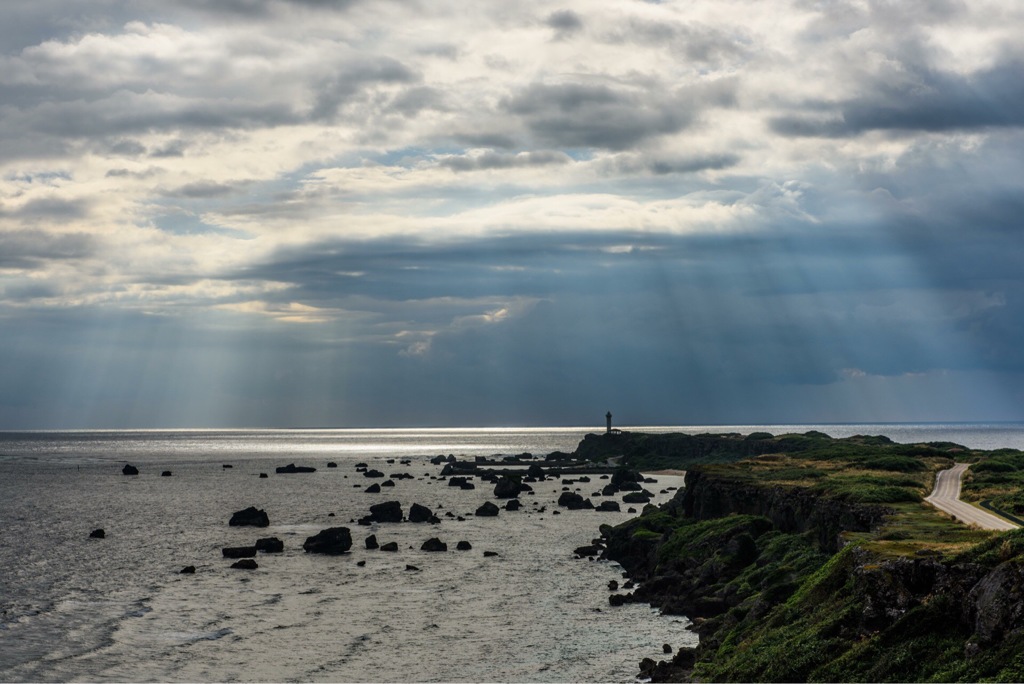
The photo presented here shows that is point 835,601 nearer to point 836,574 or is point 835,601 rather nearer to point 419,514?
point 836,574

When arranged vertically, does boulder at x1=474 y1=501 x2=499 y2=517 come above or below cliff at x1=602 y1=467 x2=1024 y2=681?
below

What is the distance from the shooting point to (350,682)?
4397 centimetres

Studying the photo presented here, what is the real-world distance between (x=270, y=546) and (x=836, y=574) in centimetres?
6199

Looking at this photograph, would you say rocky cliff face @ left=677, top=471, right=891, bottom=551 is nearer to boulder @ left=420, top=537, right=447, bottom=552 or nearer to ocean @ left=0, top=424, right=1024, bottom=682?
ocean @ left=0, top=424, right=1024, bottom=682

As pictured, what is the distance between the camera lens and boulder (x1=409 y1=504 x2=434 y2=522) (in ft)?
373

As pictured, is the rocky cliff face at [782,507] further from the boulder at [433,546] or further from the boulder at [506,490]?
the boulder at [506,490]

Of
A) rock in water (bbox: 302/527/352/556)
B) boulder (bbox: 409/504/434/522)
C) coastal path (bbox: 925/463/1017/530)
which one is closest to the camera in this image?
coastal path (bbox: 925/463/1017/530)

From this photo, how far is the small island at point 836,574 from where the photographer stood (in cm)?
2681

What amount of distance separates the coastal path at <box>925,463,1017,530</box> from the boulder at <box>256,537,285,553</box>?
186ft

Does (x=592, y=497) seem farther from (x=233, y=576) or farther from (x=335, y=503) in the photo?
(x=233, y=576)

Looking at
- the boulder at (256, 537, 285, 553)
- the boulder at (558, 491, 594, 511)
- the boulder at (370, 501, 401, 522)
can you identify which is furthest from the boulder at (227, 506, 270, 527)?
the boulder at (558, 491, 594, 511)

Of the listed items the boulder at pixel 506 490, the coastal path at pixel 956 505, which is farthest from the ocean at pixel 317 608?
the boulder at pixel 506 490

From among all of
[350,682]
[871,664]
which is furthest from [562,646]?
[871,664]

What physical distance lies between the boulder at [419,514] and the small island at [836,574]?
36023 millimetres
